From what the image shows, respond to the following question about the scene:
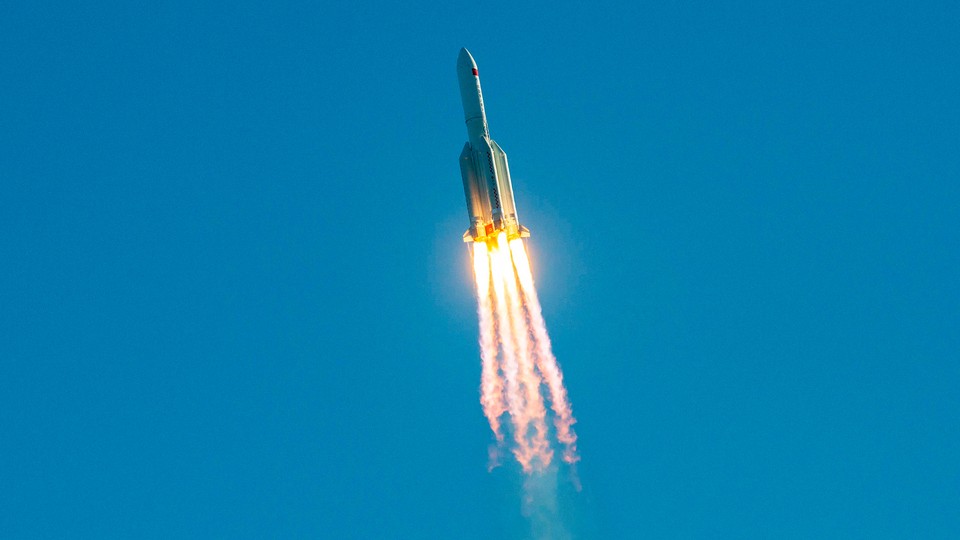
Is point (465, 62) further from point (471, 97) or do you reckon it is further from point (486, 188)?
point (486, 188)

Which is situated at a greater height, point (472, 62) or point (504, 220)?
point (472, 62)

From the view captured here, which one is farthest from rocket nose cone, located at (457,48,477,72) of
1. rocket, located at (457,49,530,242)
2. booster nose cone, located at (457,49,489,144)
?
rocket, located at (457,49,530,242)

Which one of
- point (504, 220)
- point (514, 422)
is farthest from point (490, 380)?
point (504, 220)

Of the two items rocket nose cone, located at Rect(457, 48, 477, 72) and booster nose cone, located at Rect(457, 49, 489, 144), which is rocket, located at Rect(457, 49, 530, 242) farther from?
rocket nose cone, located at Rect(457, 48, 477, 72)

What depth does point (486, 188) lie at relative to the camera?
103m

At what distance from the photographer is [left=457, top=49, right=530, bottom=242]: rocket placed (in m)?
103

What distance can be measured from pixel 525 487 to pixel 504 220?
1524 cm

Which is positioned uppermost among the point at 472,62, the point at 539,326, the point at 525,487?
the point at 472,62

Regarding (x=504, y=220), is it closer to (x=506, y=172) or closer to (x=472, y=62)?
(x=506, y=172)

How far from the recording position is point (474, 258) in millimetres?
107250

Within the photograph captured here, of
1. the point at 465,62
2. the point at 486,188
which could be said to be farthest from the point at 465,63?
the point at 486,188

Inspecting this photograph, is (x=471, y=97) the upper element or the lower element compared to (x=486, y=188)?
upper

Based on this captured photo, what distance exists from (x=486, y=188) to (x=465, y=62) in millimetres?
7361

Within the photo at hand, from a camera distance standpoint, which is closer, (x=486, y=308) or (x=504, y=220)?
(x=504, y=220)
